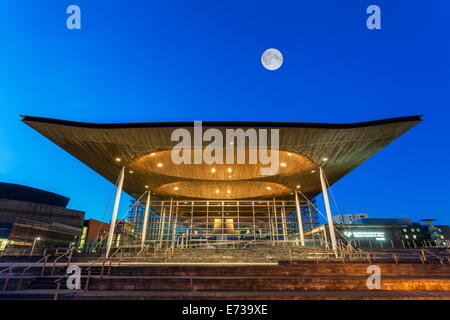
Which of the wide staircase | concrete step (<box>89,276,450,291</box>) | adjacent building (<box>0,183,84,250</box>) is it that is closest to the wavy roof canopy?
the wide staircase

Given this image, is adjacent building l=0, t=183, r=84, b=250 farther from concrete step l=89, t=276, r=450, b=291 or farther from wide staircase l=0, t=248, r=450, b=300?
concrete step l=89, t=276, r=450, b=291

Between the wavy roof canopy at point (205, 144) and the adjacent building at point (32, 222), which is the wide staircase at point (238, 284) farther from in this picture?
the adjacent building at point (32, 222)

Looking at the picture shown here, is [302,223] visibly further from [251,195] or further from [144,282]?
[144,282]

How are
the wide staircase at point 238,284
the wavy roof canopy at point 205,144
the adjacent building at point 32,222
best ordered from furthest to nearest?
the adjacent building at point 32,222
the wavy roof canopy at point 205,144
the wide staircase at point 238,284

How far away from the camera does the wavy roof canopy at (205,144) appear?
14094 millimetres

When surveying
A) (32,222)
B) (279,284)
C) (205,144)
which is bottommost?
(279,284)

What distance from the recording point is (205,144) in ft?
54.3

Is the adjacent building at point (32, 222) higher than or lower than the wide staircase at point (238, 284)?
higher

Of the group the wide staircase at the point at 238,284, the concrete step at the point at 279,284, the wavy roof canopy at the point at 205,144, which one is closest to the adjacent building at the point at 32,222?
the wavy roof canopy at the point at 205,144

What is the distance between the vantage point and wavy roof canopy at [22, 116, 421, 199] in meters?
14.1

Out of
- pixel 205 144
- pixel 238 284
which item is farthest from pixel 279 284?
pixel 205 144

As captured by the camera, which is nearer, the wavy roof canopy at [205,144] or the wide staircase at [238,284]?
the wide staircase at [238,284]

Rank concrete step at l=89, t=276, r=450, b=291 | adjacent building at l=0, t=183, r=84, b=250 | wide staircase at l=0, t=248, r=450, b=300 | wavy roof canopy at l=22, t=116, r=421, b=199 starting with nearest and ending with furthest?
wide staircase at l=0, t=248, r=450, b=300, concrete step at l=89, t=276, r=450, b=291, wavy roof canopy at l=22, t=116, r=421, b=199, adjacent building at l=0, t=183, r=84, b=250

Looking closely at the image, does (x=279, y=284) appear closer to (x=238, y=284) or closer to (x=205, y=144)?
(x=238, y=284)
